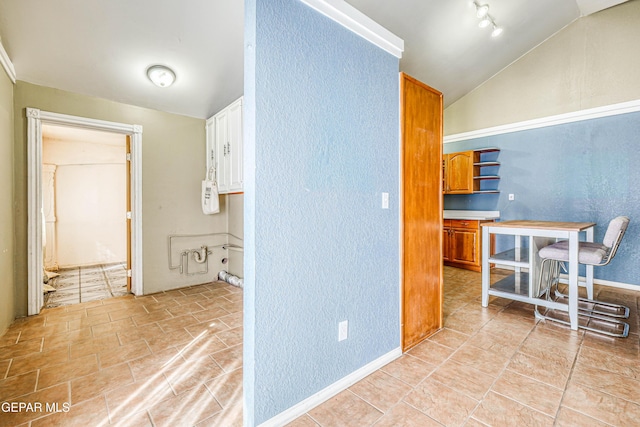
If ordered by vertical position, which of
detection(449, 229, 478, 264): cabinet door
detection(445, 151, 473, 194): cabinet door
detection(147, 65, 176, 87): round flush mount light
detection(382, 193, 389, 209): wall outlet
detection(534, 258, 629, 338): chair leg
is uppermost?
detection(147, 65, 176, 87): round flush mount light

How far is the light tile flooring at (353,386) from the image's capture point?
1519 millimetres

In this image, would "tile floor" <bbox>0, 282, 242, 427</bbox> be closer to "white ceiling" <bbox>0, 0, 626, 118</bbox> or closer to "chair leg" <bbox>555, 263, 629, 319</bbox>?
"white ceiling" <bbox>0, 0, 626, 118</bbox>

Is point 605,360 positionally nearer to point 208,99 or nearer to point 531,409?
point 531,409

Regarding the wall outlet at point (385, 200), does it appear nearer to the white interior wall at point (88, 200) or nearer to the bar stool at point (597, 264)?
the bar stool at point (597, 264)

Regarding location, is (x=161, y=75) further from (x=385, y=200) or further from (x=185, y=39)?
(x=385, y=200)

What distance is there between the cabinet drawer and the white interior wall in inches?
250

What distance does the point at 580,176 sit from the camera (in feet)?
13.0

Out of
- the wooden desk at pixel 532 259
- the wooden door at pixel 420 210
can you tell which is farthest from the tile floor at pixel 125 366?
the wooden desk at pixel 532 259

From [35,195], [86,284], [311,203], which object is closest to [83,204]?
[86,284]

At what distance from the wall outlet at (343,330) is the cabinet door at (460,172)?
3.97 meters

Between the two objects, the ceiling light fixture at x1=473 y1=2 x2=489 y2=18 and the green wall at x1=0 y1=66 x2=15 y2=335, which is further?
the ceiling light fixture at x1=473 y1=2 x2=489 y2=18

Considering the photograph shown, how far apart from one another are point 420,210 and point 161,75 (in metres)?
3.03

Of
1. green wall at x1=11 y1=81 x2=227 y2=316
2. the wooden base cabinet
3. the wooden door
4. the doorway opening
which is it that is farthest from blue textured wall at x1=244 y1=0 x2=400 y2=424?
the doorway opening

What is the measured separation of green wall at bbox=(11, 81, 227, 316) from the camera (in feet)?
9.30
